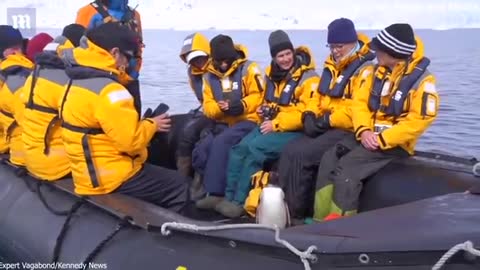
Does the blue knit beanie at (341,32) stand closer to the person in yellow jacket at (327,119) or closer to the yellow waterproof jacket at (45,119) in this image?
the person in yellow jacket at (327,119)

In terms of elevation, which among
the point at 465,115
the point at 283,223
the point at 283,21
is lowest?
the point at 283,21

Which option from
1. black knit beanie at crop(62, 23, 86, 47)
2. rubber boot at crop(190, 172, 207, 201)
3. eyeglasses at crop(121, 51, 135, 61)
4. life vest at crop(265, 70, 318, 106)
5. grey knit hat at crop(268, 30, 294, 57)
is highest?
grey knit hat at crop(268, 30, 294, 57)

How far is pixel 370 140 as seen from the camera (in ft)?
12.4

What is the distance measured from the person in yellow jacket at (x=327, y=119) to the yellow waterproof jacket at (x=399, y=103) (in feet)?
0.52

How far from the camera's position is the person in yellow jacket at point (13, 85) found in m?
4.73

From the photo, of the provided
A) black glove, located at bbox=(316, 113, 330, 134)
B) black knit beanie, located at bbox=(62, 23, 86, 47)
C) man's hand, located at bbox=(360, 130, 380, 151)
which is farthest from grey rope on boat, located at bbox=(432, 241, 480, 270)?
black knit beanie, located at bbox=(62, 23, 86, 47)

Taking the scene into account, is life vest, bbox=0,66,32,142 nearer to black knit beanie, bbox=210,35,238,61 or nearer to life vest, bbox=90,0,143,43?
life vest, bbox=90,0,143,43

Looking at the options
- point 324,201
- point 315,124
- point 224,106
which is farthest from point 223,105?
point 324,201

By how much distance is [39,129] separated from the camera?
425 cm

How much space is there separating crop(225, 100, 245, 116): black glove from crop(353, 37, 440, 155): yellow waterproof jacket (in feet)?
2.90

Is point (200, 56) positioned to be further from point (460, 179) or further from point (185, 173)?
→ point (460, 179)

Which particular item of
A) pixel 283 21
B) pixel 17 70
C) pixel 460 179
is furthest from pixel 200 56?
pixel 283 21

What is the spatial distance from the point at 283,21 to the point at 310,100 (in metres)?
76.7

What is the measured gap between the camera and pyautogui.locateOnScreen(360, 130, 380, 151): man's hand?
3748 millimetres
